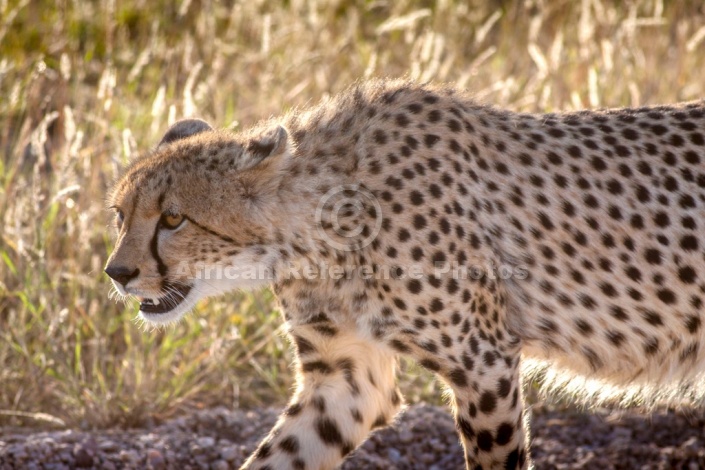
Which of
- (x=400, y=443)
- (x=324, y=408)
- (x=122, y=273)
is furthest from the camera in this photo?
(x=400, y=443)

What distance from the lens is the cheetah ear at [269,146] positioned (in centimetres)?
262

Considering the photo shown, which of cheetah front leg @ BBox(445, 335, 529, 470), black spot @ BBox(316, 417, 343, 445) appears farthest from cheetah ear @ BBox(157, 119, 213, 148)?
cheetah front leg @ BBox(445, 335, 529, 470)

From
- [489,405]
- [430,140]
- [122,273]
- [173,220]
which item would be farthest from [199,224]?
[489,405]

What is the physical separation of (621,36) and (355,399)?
2.66 meters

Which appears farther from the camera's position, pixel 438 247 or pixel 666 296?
pixel 666 296

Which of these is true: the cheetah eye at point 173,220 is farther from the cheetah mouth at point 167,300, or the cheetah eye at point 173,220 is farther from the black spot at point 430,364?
the black spot at point 430,364

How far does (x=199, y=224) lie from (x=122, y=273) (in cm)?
22

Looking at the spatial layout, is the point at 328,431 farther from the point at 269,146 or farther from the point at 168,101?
the point at 168,101

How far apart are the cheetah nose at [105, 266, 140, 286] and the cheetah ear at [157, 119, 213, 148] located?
52 cm

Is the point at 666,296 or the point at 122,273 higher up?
the point at 122,273

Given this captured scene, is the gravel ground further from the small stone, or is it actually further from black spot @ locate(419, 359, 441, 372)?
black spot @ locate(419, 359, 441, 372)

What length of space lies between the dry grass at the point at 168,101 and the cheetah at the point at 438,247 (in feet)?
1.84

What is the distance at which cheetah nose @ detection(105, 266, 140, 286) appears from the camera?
258 centimetres

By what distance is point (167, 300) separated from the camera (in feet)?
8.84
